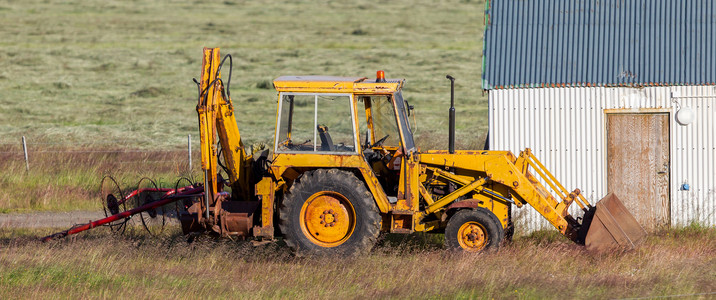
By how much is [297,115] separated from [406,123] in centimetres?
165

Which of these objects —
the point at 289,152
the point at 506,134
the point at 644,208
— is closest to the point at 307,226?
the point at 289,152

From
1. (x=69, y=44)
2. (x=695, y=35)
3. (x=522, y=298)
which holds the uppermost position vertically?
(x=69, y=44)

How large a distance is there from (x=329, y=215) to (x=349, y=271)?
860 millimetres

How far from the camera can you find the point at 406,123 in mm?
10891

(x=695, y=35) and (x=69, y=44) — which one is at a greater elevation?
(x=69, y=44)

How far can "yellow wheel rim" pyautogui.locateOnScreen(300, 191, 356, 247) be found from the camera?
10.5 m

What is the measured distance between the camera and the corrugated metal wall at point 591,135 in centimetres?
1305

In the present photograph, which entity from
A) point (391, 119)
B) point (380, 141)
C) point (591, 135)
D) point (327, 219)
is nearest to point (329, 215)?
point (327, 219)

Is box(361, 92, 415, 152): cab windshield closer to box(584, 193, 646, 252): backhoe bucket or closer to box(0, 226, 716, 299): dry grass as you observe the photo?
box(0, 226, 716, 299): dry grass

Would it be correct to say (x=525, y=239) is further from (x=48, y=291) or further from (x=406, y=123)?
(x=48, y=291)

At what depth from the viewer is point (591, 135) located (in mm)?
13156

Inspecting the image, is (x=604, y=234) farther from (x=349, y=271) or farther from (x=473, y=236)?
(x=349, y=271)

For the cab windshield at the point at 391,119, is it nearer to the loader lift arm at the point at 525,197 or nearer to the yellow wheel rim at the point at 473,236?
the loader lift arm at the point at 525,197

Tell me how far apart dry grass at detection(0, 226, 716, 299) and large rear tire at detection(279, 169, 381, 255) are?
0.21 metres
